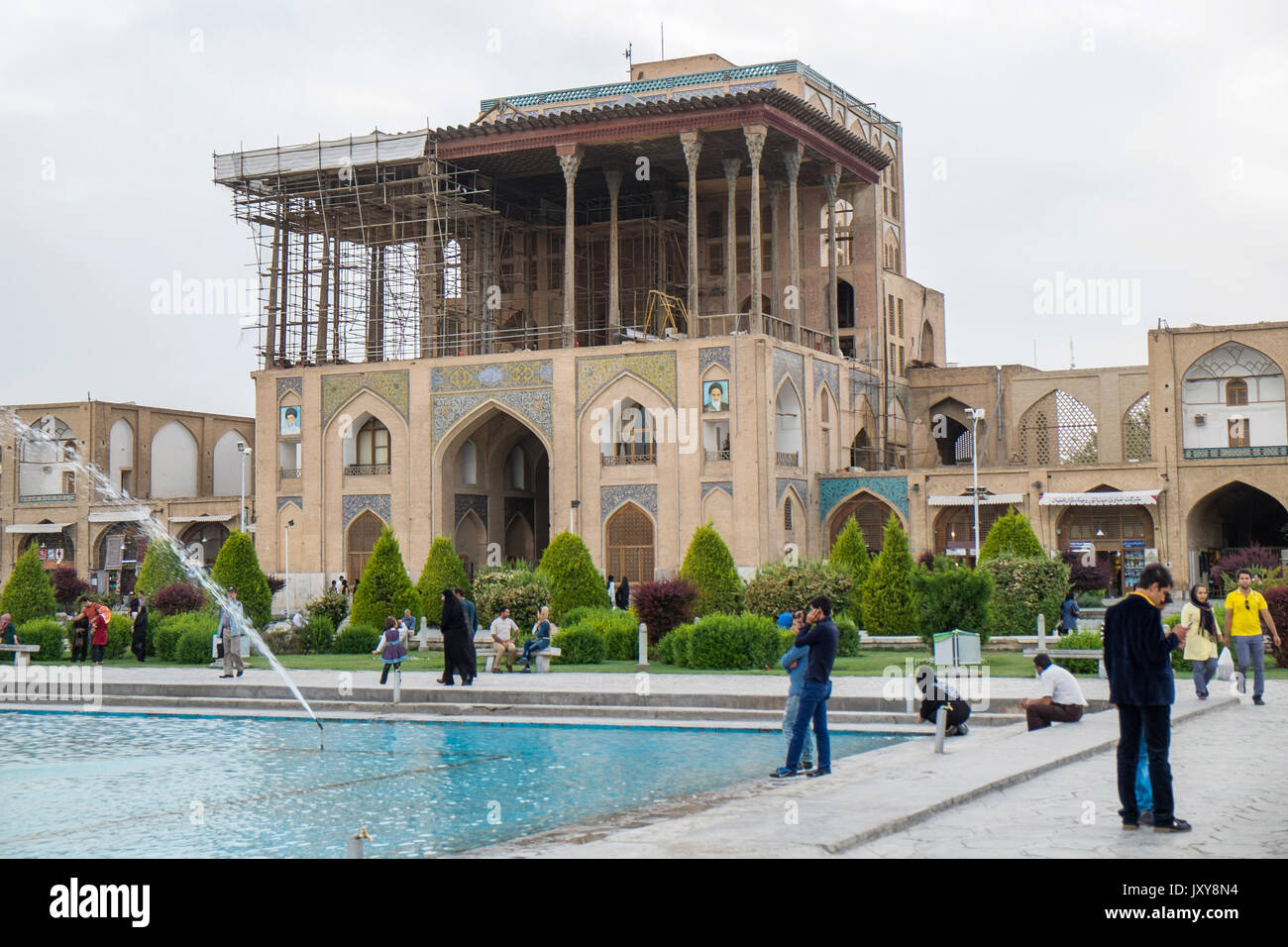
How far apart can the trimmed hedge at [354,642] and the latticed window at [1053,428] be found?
22.7 m

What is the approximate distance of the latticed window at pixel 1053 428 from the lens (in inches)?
1548

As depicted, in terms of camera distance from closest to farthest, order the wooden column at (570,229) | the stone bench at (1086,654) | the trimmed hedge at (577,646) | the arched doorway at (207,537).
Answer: the stone bench at (1086,654) → the trimmed hedge at (577,646) → the wooden column at (570,229) → the arched doorway at (207,537)

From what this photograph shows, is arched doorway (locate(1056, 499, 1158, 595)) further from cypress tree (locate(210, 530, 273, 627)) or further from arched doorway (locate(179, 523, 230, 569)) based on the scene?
arched doorway (locate(179, 523, 230, 569))

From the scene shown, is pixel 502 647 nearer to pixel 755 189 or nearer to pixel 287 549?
pixel 755 189

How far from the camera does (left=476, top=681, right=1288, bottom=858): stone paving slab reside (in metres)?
6.39

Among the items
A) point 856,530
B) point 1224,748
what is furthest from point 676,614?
point 1224,748

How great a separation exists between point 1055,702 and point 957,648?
993 millimetres

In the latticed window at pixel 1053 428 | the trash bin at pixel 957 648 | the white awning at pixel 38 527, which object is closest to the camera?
the trash bin at pixel 957 648

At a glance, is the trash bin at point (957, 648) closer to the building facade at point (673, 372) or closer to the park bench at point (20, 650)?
the park bench at point (20, 650)

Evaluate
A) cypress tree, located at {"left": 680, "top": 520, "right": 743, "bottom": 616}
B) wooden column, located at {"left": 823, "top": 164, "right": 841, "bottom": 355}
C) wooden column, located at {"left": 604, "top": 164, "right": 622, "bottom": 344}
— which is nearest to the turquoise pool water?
cypress tree, located at {"left": 680, "top": 520, "right": 743, "bottom": 616}

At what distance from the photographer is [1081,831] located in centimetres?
678

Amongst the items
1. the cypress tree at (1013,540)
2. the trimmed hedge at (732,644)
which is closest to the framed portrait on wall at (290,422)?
the cypress tree at (1013,540)
